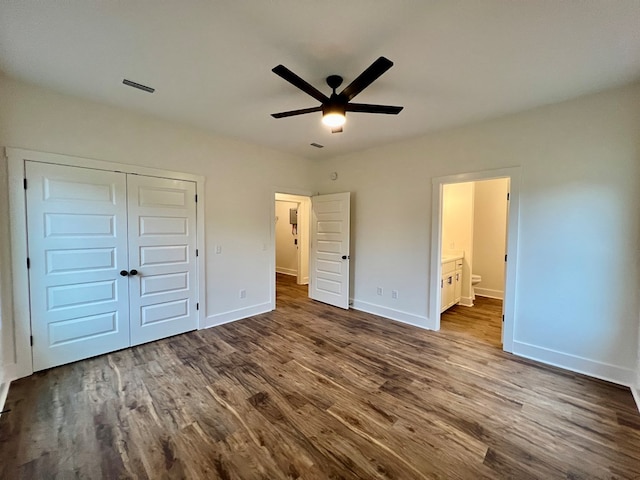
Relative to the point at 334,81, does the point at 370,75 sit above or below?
below

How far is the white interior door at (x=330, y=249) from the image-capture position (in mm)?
4605

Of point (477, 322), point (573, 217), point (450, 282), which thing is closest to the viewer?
point (573, 217)

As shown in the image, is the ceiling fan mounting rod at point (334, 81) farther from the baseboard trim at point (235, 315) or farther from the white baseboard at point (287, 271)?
the white baseboard at point (287, 271)

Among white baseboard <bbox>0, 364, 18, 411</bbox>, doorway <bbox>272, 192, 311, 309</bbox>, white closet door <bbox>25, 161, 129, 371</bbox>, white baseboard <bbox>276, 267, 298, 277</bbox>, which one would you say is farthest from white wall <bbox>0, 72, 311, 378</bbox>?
white baseboard <bbox>276, 267, 298, 277</bbox>

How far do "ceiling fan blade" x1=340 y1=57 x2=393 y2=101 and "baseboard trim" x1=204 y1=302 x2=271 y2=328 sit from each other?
333 cm

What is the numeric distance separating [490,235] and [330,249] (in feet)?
11.7

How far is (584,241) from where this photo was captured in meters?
2.62

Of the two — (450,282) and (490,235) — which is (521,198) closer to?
(450,282)

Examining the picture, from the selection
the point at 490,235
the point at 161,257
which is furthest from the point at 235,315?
the point at 490,235

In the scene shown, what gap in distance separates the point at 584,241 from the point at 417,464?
2627 mm

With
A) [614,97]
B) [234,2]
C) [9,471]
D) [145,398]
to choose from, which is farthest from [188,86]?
[614,97]

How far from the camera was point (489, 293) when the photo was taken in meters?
5.59

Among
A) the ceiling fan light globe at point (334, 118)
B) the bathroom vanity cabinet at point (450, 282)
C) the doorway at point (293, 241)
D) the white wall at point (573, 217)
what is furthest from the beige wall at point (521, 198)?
the doorway at point (293, 241)

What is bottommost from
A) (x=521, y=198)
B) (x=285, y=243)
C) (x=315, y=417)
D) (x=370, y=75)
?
(x=315, y=417)
